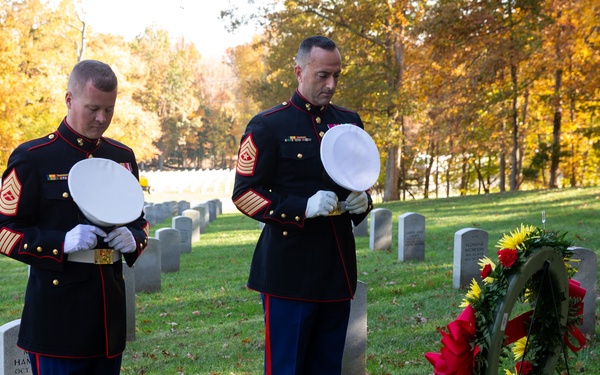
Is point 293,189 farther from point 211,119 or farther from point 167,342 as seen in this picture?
point 211,119

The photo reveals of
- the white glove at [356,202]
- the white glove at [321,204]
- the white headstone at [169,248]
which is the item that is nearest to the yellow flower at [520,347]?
the white glove at [356,202]

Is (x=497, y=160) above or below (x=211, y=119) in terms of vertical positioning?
below

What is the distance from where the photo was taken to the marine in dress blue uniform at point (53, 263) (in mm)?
3154

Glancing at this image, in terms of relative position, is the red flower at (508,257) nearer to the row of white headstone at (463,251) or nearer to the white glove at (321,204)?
the white glove at (321,204)

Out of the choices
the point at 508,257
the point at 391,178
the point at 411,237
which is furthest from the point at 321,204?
the point at 391,178

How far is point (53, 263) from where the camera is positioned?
315 cm

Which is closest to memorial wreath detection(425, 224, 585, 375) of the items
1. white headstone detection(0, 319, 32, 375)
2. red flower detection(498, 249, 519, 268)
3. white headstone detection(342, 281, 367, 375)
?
red flower detection(498, 249, 519, 268)

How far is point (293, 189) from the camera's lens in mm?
3762

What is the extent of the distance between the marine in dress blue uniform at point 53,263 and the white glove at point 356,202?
1.19m

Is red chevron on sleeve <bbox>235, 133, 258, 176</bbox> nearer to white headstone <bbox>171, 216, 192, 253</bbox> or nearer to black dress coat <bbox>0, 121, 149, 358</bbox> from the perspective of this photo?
black dress coat <bbox>0, 121, 149, 358</bbox>

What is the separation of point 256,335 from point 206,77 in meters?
78.5

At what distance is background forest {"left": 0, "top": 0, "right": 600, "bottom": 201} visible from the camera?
63.0 ft

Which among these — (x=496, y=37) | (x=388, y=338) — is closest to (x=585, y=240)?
(x=388, y=338)

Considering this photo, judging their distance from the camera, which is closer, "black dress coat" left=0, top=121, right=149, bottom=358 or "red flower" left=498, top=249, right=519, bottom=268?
"black dress coat" left=0, top=121, right=149, bottom=358
